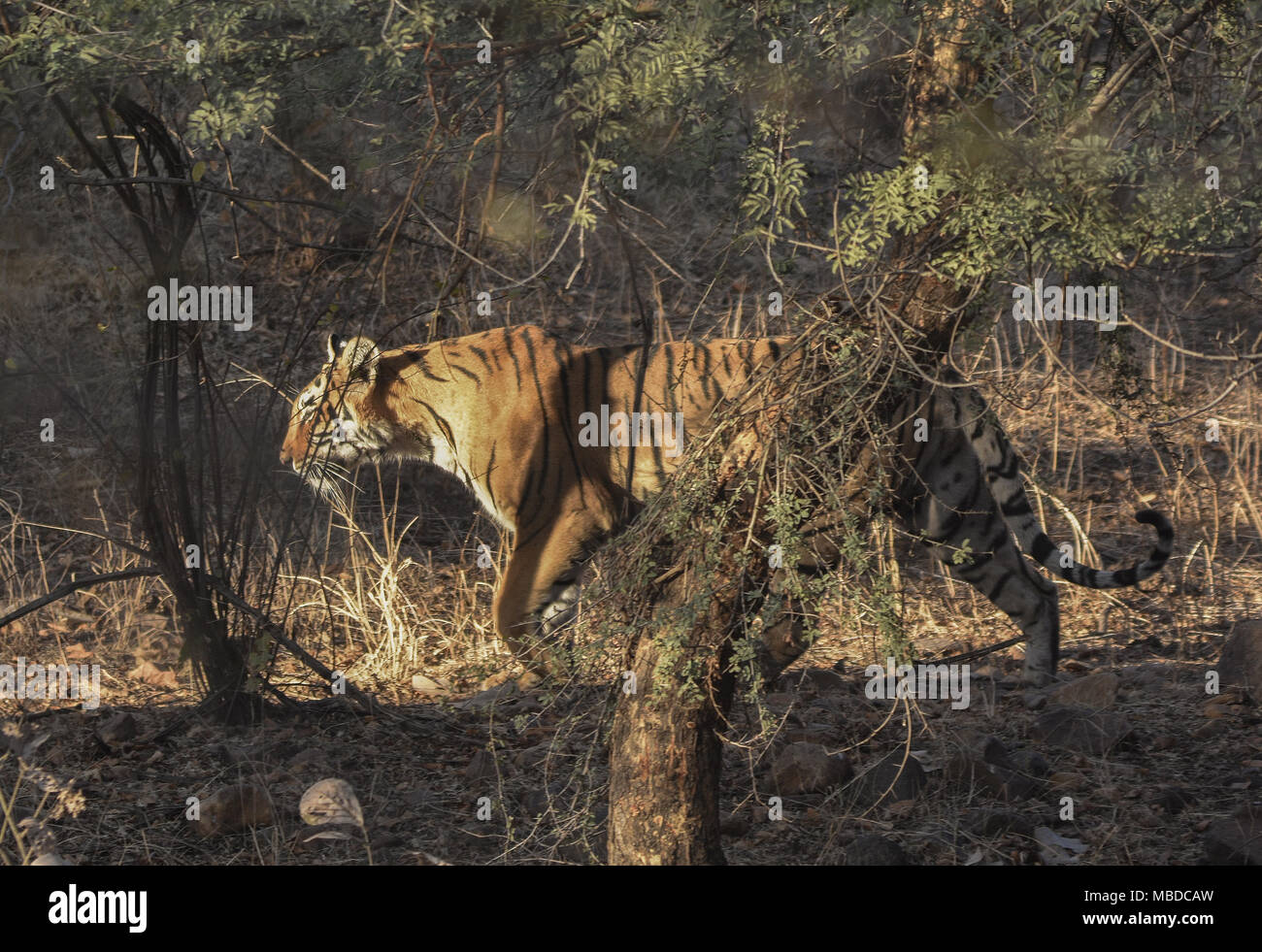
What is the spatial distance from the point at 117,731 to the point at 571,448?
2305mm

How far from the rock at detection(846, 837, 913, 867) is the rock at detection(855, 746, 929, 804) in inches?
17.2

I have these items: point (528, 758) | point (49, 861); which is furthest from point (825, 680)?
point (49, 861)

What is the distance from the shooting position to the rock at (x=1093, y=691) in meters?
5.38

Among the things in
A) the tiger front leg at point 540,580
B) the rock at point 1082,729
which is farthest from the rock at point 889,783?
the tiger front leg at point 540,580

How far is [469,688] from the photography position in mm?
5883

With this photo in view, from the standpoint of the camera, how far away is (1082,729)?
5020mm

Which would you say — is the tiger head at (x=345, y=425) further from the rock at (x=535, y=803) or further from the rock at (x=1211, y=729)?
the rock at (x=1211, y=729)

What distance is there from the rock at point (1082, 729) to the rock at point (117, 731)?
3.51 m

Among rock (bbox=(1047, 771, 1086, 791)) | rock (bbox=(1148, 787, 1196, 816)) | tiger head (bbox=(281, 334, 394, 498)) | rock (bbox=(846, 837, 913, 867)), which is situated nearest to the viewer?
rock (bbox=(846, 837, 913, 867))

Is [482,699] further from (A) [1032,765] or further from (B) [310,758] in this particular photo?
(A) [1032,765]

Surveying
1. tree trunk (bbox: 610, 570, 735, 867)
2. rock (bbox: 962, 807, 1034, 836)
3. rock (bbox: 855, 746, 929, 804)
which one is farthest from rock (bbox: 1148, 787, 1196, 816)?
tree trunk (bbox: 610, 570, 735, 867)

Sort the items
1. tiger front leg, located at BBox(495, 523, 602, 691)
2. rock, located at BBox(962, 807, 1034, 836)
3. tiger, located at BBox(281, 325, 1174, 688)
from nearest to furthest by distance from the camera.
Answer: rock, located at BBox(962, 807, 1034, 836), tiger, located at BBox(281, 325, 1174, 688), tiger front leg, located at BBox(495, 523, 602, 691)

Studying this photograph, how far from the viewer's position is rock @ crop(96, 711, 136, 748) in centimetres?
503

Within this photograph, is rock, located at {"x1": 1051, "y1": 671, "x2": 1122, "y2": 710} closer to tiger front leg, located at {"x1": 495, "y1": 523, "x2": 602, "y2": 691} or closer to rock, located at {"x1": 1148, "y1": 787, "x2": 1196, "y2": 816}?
rock, located at {"x1": 1148, "y1": 787, "x2": 1196, "y2": 816}
